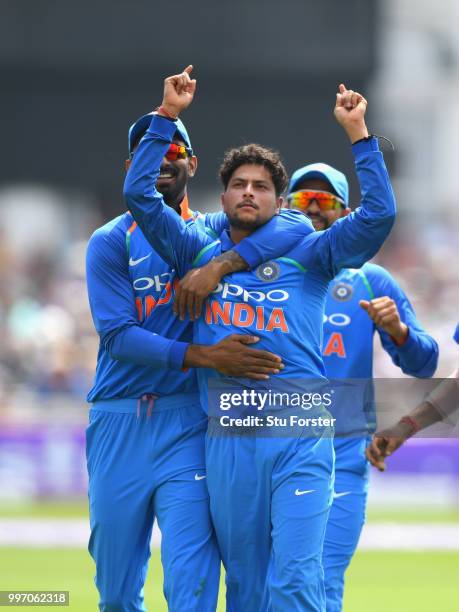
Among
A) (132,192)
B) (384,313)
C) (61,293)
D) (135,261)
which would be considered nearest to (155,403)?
(135,261)

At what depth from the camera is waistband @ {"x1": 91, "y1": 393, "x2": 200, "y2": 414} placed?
259 inches

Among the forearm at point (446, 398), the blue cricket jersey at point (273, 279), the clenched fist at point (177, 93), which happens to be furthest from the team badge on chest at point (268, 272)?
the forearm at point (446, 398)

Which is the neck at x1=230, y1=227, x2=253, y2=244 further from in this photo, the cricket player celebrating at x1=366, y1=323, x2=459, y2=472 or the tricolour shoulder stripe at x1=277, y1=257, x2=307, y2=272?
the cricket player celebrating at x1=366, y1=323, x2=459, y2=472

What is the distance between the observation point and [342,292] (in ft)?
25.0

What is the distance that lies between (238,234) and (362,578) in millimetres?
5266

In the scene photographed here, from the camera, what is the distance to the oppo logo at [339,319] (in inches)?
296

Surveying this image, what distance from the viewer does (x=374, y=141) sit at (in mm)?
6062

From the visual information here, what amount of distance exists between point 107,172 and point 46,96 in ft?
4.05

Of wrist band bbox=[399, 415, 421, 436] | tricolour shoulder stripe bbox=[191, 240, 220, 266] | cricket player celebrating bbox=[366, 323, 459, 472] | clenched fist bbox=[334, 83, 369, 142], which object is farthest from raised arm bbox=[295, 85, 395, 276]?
wrist band bbox=[399, 415, 421, 436]

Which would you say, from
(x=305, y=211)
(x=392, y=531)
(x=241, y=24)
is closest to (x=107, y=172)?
(x=241, y=24)

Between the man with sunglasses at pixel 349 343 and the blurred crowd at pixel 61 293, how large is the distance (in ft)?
25.7

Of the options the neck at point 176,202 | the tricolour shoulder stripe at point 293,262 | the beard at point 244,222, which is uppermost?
the neck at point 176,202

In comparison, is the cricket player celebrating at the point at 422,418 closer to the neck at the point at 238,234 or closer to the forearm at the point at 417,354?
the forearm at the point at 417,354

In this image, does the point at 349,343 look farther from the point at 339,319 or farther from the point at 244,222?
the point at 244,222
